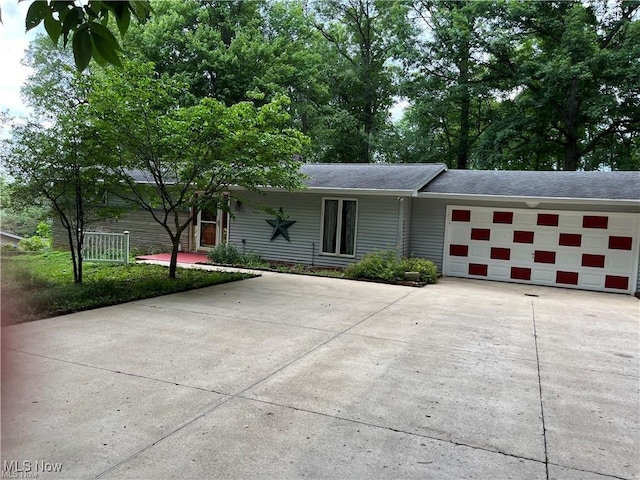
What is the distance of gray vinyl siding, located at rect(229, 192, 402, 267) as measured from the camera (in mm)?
11766

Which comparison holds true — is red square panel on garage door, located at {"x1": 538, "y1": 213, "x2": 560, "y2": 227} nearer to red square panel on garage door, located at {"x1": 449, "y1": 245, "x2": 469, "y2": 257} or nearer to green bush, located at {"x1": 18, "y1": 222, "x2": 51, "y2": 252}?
red square panel on garage door, located at {"x1": 449, "y1": 245, "x2": 469, "y2": 257}

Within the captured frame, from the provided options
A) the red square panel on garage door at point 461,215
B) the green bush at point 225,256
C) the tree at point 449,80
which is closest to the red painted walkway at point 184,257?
the green bush at point 225,256

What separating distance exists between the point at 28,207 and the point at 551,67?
18.7m

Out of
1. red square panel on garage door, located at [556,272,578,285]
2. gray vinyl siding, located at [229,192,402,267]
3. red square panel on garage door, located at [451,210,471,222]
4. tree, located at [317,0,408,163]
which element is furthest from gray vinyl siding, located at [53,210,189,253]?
tree, located at [317,0,408,163]

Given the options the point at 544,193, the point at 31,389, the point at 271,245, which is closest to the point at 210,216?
the point at 271,245

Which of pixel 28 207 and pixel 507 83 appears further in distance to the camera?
pixel 507 83

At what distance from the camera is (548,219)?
1107cm

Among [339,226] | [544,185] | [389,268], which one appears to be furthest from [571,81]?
[389,268]

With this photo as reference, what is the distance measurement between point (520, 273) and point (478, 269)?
40.0 inches

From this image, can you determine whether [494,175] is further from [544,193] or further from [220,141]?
[220,141]

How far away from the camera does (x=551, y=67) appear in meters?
18.0

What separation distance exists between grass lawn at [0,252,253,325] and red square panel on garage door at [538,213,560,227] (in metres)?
7.30

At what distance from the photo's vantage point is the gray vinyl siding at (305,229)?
463 inches

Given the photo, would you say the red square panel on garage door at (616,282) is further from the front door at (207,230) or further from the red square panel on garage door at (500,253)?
the front door at (207,230)
